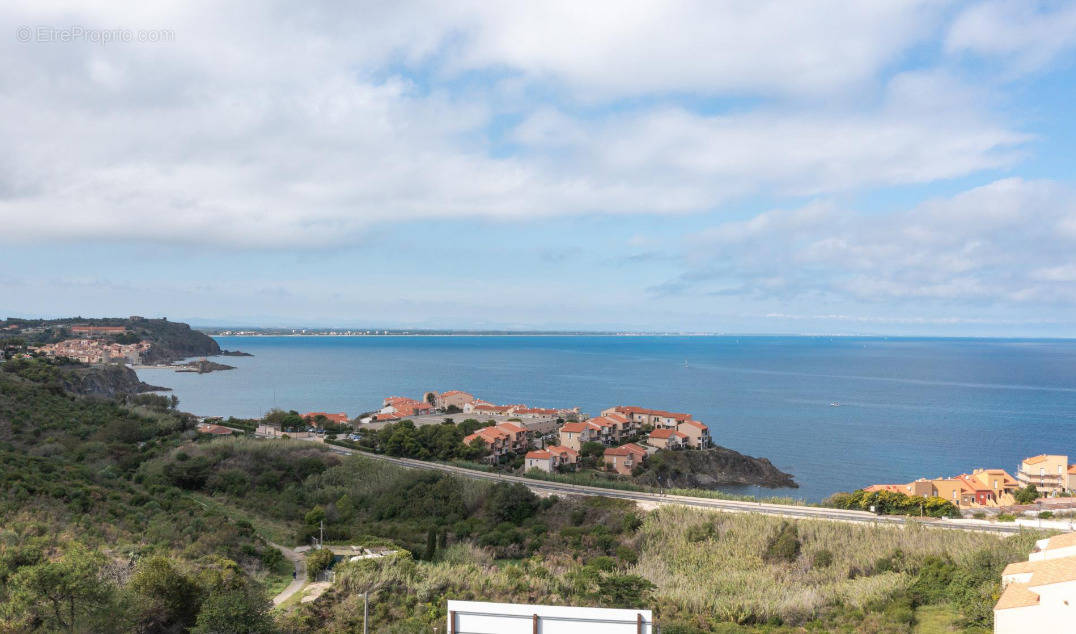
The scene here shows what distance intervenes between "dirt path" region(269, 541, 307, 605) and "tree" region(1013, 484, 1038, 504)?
3619 cm

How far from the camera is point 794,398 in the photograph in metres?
86.8

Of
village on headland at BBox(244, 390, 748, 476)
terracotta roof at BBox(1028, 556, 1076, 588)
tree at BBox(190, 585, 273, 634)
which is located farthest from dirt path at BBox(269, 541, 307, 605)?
village on headland at BBox(244, 390, 748, 476)

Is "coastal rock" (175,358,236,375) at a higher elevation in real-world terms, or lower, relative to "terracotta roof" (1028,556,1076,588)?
lower

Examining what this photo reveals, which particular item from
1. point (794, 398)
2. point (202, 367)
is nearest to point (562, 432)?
point (794, 398)

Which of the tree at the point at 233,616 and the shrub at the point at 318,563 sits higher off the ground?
the tree at the point at 233,616

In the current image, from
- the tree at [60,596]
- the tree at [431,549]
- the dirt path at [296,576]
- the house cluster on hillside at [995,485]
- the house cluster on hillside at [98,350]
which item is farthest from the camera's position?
the house cluster on hillside at [98,350]

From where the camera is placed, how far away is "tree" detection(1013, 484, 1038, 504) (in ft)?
108

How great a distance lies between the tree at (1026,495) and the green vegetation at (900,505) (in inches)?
397

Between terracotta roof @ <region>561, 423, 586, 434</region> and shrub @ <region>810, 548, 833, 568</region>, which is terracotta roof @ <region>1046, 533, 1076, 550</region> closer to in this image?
shrub @ <region>810, 548, 833, 568</region>

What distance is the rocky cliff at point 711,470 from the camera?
45.1 m

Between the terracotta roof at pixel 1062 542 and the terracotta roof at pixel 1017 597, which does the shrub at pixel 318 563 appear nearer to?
the terracotta roof at pixel 1017 597

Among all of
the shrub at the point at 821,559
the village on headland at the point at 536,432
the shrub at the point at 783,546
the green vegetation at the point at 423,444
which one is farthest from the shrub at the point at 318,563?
the green vegetation at the point at 423,444

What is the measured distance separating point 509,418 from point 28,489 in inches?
1510

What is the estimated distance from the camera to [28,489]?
19.1 meters
